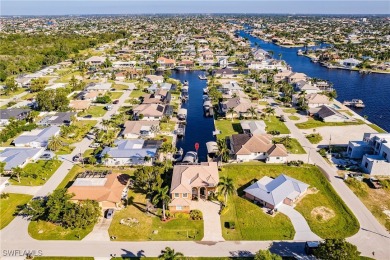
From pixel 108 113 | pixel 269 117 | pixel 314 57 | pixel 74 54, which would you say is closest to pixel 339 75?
pixel 314 57

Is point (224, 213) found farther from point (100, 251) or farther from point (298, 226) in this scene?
point (100, 251)

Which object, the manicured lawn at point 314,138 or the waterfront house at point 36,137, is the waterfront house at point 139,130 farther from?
the manicured lawn at point 314,138

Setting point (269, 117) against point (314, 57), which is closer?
point (269, 117)

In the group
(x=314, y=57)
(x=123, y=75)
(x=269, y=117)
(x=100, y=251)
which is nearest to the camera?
(x=100, y=251)

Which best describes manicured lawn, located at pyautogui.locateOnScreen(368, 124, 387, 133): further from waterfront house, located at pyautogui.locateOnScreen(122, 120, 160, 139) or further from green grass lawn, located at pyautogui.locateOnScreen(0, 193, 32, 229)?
green grass lawn, located at pyautogui.locateOnScreen(0, 193, 32, 229)

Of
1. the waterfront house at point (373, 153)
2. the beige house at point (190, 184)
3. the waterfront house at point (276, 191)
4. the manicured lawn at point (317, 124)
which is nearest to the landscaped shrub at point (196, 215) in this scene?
the beige house at point (190, 184)

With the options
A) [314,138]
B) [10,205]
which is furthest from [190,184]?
[314,138]
